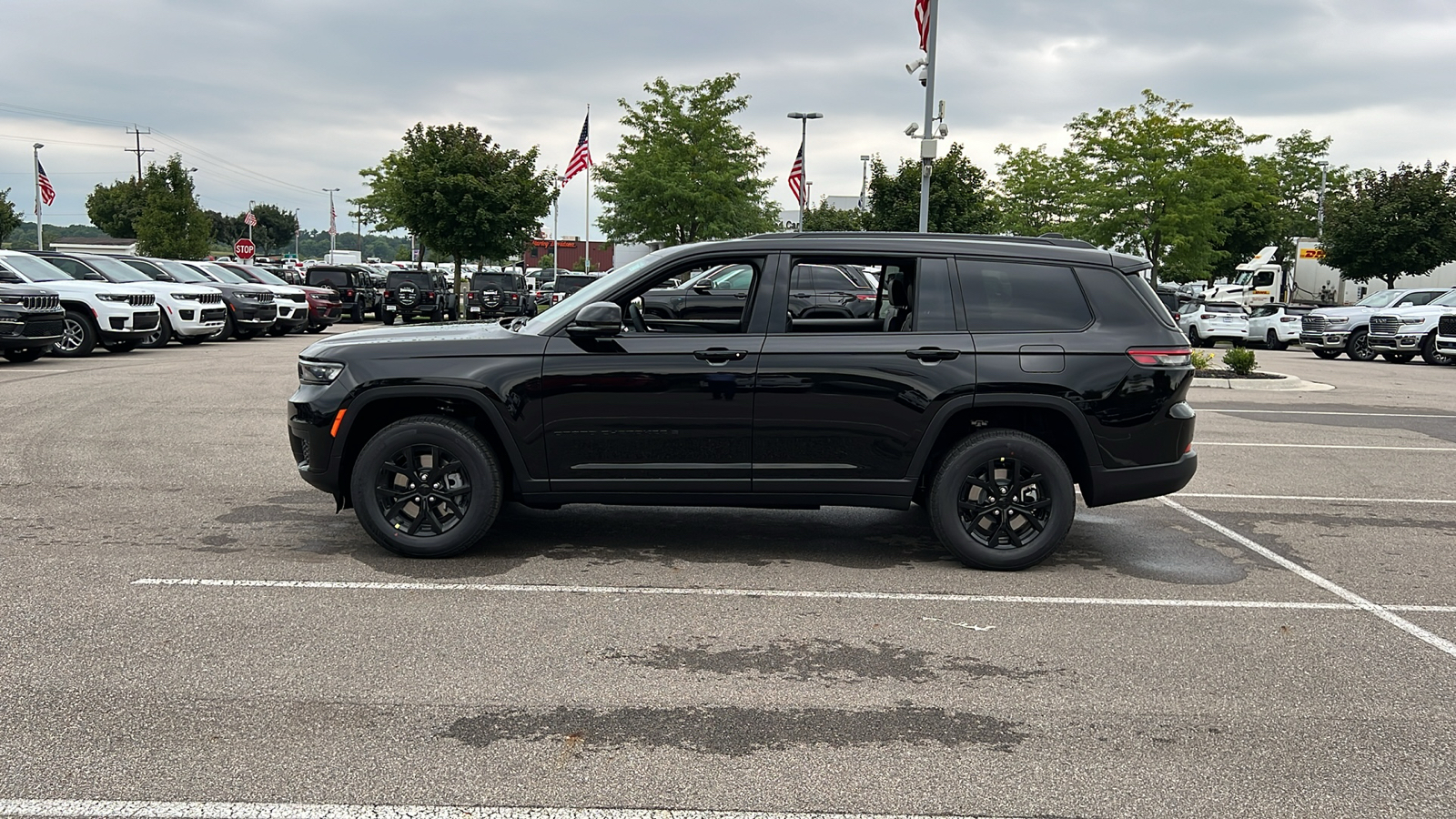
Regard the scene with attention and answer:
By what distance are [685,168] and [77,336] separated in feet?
87.0

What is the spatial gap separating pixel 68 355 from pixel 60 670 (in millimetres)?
17622

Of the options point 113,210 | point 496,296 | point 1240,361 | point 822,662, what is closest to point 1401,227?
point 1240,361

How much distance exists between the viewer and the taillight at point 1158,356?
6.31 m

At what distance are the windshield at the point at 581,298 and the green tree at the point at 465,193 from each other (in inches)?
1369

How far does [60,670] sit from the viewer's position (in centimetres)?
454

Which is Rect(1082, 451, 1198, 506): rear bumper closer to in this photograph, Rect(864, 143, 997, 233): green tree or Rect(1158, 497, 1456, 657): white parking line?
Rect(1158, 497, 1456, 657): white parking line

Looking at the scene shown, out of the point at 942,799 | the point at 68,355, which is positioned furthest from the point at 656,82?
the point at 942,799

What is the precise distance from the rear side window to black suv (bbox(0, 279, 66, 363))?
15.8m

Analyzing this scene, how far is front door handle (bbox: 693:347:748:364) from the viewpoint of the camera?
20.2 ft

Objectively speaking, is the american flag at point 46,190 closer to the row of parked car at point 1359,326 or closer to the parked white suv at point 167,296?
the parked white suv at point 167,296

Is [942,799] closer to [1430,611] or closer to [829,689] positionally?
[829,689]

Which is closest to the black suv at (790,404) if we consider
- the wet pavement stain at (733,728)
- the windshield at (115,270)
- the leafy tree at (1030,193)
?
the wet pavement stain at (733,728)

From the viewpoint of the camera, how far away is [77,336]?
1956 cm

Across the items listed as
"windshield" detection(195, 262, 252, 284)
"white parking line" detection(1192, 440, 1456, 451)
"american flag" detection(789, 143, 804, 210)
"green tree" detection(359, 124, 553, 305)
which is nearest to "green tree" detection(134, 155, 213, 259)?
"green tree" detection(359, 124, 553, 305)
